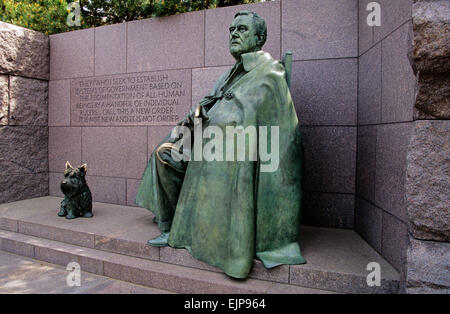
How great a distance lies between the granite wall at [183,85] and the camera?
13.6 ft

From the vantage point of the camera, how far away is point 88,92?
5789 millimetres

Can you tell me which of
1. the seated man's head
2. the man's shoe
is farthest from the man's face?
the man's shoe

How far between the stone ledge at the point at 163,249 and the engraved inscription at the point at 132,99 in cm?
149

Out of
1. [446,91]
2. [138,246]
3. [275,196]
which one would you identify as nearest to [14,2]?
[138,246]

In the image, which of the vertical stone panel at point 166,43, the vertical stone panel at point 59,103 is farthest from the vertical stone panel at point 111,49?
the vertical stone panel at point 59,103

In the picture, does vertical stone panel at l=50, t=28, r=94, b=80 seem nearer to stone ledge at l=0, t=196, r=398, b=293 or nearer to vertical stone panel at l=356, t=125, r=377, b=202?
stone ledge at l=0, t=196, r=398, b=293

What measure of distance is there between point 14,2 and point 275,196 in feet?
34.4

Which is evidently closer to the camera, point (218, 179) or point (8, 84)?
point (218, 179)

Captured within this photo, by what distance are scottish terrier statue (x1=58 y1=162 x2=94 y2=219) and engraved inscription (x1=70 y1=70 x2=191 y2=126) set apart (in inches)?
52.6

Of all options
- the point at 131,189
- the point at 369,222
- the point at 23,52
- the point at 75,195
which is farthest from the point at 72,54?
the point at 369,222

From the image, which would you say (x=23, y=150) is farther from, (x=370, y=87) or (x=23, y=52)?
(x=370, y=87)

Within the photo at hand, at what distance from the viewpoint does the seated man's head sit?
10.8ft

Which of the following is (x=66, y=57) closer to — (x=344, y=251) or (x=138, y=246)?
(x=138, y=246)

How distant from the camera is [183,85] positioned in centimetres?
502
